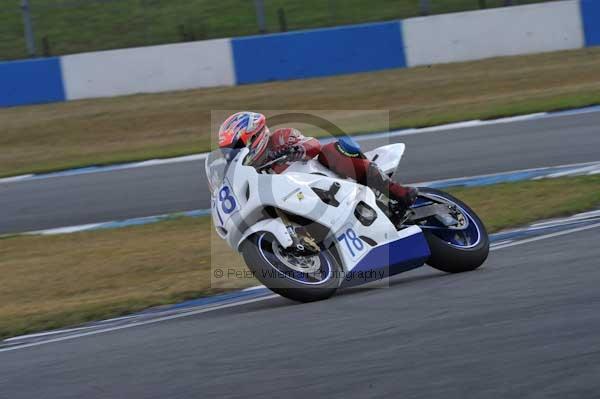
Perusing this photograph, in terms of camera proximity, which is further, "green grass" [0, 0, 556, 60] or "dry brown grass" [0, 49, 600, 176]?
"green grass" [0, 0, 556, 60]

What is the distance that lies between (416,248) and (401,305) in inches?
27.2

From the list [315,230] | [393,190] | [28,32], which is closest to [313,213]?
[315,230]

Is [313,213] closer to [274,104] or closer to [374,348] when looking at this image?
[374,348]

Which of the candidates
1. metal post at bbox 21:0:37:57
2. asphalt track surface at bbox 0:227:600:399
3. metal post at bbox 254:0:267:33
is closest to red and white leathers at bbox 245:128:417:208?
asphalt track surface at bbox 0:227:600:399

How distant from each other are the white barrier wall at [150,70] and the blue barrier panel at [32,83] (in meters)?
0.18

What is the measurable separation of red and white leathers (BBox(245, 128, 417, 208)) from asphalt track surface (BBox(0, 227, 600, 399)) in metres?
0.71

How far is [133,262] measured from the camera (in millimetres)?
8703

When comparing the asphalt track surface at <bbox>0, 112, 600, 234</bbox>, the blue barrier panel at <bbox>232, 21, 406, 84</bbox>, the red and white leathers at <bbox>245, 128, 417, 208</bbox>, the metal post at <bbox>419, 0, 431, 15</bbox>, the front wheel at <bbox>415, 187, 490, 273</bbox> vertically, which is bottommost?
the asphalt track surface at <bbox>0, 112, 600, 234</bbox>

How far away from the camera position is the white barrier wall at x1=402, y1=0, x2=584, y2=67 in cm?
1817

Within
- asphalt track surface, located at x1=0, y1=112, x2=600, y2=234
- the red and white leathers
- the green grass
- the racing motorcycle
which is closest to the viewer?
the racing motorcycle

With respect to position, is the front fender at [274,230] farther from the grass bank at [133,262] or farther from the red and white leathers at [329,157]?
the grass bank at [133,262]

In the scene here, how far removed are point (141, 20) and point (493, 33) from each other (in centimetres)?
659

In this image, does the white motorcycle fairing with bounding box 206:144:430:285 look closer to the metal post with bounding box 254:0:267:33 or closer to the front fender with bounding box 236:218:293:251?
the front fender with bounding box 236:218:293:251

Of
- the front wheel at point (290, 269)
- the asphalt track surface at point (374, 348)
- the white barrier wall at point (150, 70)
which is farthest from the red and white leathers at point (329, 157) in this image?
the white barrier wall at point (150, 70)
